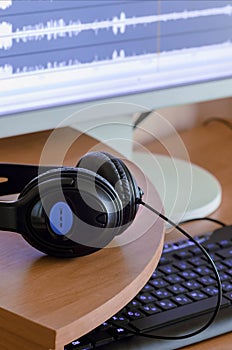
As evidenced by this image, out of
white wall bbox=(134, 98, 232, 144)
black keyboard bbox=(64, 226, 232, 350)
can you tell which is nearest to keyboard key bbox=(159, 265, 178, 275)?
black keyboard bbox=(64, 226, 232, 350)

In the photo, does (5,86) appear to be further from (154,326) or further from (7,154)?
(154,326)

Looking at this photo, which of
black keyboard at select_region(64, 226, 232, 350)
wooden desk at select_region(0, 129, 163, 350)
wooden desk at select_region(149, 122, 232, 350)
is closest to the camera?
wooden desk at select_region(0, 129, 163, 350)

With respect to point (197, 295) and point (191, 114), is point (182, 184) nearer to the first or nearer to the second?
point (197, 295)

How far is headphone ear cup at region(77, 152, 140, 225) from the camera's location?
22.1 inches

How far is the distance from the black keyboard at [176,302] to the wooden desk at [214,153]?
0.18 ft

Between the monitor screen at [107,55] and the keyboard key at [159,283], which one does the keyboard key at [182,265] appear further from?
the monitor screen at [107,55]

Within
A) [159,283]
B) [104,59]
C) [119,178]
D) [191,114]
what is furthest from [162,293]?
[191,114]

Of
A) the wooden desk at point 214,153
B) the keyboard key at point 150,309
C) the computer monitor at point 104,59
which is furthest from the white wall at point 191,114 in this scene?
the keyboard key at point 150,309

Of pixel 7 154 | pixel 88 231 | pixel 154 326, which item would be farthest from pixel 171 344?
pixel 7 154

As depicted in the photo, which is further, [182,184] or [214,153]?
[214,153]

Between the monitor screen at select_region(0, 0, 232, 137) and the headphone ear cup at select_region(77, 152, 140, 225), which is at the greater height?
the monitor screen at select_region(0, 0, 232, 137)

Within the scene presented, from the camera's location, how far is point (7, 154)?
771 millimetres

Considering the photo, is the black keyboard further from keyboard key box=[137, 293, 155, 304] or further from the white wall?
the white wall

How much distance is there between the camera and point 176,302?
2.12 feet
